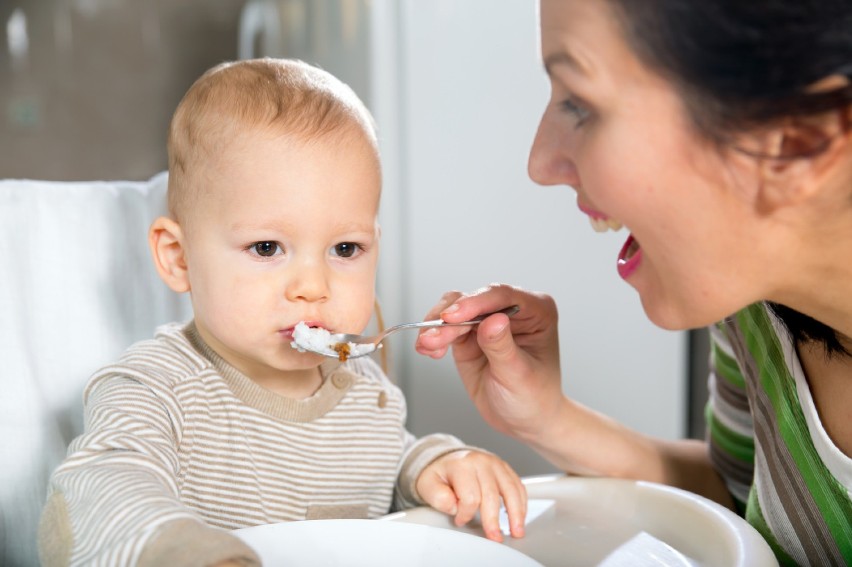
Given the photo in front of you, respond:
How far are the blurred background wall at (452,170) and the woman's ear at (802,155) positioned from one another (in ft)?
2.96

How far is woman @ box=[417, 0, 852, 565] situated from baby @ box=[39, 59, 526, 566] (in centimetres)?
12

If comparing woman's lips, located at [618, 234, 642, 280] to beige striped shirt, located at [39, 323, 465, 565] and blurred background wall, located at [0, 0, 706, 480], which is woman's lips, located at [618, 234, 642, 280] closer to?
beige striped shirt, located at [39, 323, 465, 565]

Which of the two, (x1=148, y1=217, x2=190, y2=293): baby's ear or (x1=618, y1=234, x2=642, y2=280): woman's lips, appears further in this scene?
(x1=148, y1=217, x2=190, y2=293): baby's ear

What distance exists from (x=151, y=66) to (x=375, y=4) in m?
0.45

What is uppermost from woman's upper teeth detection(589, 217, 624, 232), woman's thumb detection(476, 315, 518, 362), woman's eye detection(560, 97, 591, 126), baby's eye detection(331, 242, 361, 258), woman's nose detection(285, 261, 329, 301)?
woman's eye detection(560, 97, 591, 126)

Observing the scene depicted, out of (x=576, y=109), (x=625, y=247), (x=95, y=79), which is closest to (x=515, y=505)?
(x=625, y=247)

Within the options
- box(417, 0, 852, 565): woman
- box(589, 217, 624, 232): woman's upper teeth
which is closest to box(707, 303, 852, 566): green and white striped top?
box(417, 0, 852, 565): woman

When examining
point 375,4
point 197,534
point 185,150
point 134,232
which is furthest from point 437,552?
point 375,4

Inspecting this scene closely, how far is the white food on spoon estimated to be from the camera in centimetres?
83

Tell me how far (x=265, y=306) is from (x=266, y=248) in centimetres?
5

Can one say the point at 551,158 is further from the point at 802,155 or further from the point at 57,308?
the point at 57,308

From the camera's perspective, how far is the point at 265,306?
839 mm

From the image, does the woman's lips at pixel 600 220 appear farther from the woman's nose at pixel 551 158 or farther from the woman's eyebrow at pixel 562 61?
the woman's eyebrow at pixel 562 61

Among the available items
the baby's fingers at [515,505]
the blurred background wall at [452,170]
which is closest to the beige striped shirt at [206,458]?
the baby's fingers at [515,505]
